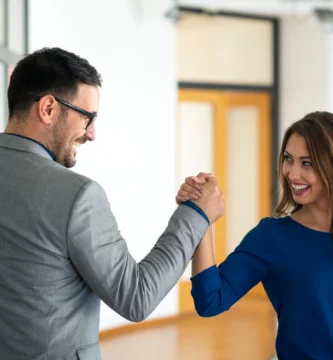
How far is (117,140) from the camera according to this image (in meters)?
6.21

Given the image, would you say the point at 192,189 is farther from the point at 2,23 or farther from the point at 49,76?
the point at 2,23

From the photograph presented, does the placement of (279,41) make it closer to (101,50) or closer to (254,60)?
(254,60)

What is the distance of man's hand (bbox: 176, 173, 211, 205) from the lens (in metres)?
Answer: 1.70

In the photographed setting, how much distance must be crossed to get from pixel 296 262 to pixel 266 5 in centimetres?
553

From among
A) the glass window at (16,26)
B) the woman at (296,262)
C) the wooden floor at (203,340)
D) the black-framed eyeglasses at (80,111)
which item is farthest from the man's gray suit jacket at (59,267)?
the wooden floor at (203,340)

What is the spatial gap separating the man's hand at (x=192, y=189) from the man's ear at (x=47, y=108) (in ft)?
1.26

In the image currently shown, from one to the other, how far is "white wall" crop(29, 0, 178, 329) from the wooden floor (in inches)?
11.9

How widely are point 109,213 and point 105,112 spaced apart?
466cm

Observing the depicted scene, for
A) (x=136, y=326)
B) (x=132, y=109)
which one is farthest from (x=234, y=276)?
(x=136, y=326)

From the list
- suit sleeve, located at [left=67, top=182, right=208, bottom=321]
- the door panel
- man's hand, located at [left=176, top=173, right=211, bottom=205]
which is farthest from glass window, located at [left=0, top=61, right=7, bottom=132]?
the door panel

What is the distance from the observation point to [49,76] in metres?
1.54

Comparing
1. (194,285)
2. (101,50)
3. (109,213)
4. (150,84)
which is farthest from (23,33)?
(109,213)

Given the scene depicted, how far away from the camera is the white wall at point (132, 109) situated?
19.3 feet

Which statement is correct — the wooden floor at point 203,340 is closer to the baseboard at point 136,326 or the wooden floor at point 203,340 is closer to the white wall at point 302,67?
the baseboard at point 136,326
